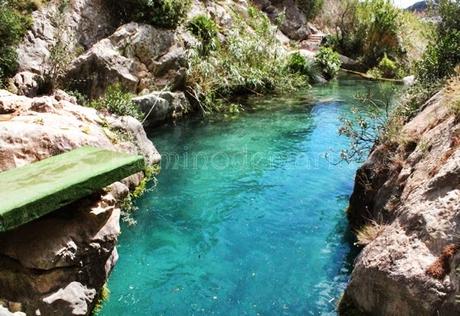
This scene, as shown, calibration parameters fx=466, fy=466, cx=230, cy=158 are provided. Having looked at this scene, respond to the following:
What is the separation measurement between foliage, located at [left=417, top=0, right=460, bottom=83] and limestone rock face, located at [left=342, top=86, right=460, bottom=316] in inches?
109

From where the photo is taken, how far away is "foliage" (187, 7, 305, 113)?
18.4 metres

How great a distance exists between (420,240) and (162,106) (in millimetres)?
12119

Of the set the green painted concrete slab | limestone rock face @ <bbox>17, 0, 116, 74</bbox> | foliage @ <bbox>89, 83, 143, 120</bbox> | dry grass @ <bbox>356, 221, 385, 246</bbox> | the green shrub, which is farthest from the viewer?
the green shrub

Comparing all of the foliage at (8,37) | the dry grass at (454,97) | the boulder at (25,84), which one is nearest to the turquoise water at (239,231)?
the dry grass at (454,97)

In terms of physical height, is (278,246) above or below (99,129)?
below

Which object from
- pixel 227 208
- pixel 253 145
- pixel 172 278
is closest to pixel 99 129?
pixel 227 208

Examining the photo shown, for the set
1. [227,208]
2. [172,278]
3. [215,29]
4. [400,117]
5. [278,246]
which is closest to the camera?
[172,278]

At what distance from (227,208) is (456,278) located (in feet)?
19.2

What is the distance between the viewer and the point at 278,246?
8469mm

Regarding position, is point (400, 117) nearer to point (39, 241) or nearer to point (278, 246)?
point (278, 246)

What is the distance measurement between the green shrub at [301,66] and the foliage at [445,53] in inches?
529

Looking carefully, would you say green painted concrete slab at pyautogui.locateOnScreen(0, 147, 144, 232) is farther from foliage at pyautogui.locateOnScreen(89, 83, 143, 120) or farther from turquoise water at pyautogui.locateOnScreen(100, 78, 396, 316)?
foliage at pyautogui.locateOnScreen(89, 83, 143, 120)

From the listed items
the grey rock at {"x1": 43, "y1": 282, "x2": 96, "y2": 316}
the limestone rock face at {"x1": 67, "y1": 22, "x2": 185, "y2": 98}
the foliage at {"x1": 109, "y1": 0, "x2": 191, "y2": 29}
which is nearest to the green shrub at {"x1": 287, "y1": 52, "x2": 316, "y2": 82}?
the foliage at {"x1": 109, "y1": 0, "x2": 191, "y2": 29}

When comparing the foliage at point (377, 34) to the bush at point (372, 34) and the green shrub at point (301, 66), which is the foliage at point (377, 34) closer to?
the bush at point (372, 34)
